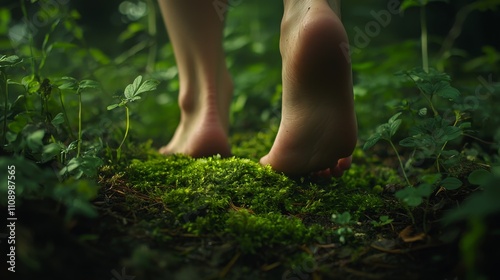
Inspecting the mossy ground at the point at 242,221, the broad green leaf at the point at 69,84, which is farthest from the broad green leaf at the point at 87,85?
the mossy ground at the point at 242,221

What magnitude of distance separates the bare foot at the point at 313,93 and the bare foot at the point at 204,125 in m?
0.28

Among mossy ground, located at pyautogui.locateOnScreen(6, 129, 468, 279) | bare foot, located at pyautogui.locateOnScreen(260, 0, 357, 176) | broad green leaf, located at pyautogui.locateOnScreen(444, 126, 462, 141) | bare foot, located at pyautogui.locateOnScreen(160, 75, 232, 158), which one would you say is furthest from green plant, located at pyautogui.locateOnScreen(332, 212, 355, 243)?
bare foot, located at pyautogui.locateOnScreen(160, 75, 232, 158)

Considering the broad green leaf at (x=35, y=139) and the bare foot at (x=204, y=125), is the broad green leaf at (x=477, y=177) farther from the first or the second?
the broad green leaf at (x=35, y=139)

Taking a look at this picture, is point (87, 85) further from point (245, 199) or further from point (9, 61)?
point (245, 199)

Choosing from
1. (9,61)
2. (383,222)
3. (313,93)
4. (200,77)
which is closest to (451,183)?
(383,222)

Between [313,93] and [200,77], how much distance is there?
566 mm

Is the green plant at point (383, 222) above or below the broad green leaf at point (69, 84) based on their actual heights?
below

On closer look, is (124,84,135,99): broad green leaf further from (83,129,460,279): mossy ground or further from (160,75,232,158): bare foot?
(160,75,232,158): bare foot

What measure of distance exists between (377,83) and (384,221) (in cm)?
109

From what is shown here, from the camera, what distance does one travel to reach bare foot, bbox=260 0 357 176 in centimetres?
113

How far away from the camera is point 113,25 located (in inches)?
216

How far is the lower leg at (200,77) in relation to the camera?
150 centimetres

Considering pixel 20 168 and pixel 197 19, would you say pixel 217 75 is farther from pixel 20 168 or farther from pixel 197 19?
pixel 20 168

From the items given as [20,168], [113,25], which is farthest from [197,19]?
[113,25]
